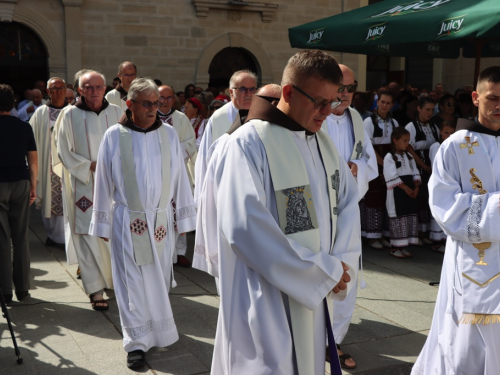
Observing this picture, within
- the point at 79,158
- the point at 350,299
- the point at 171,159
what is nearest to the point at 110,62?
the point at 79,158

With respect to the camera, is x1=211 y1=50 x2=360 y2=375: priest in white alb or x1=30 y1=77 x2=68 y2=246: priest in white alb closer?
x1=211 y1=50 x2=360 y2=375: priest in white alb

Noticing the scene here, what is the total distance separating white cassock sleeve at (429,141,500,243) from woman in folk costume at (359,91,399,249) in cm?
406

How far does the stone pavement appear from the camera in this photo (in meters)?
4.06

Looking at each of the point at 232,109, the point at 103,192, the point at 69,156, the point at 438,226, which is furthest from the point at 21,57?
the point at 103,192

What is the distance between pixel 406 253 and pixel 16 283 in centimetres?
437

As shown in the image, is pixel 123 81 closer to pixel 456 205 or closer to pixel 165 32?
pixel 456 205

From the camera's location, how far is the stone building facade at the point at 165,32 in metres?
13.3

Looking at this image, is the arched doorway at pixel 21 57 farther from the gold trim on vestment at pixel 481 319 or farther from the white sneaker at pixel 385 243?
the gold trim on vestment at pixel 481 319

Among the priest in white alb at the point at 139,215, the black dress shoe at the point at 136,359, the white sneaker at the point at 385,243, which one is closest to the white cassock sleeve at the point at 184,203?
the priest in white alb at the point at 139,215

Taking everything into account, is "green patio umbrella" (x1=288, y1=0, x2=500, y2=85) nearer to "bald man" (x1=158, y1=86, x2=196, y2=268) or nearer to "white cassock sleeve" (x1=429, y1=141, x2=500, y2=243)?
"bald man" (x1=158, y1=86, x2=196, y2=268)

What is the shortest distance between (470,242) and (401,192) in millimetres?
4052

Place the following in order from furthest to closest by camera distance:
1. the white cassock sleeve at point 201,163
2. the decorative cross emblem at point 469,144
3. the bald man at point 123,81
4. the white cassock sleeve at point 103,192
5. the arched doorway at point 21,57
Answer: the arched doorway at point 21,57, the bald man at point 123,81, the white cassock sleeve at point 201,163, the white cassock sleeve at point 103,192, the decorative cross emblem at point 469,144

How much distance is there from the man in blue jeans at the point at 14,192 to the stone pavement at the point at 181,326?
27cm

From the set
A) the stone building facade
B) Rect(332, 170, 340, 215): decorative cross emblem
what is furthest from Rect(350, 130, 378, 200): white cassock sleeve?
the stone building facade
